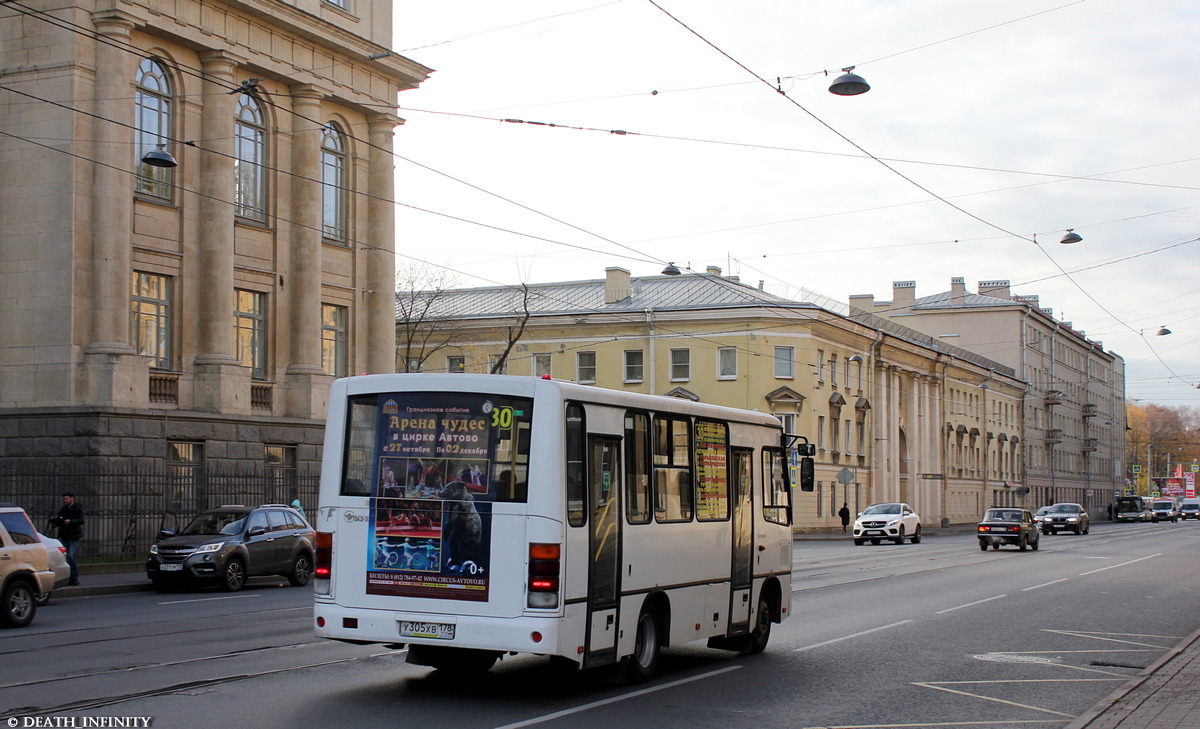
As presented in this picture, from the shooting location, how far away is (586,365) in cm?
6456

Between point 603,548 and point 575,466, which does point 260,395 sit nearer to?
point 603,548

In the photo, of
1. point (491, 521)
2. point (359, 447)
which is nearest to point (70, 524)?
point (359, 447)

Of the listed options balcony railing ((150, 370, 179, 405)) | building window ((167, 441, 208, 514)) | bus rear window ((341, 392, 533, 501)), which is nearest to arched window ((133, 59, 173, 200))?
balcony railing ((150, 370, 179, 405))

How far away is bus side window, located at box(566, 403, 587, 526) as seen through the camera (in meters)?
10.3

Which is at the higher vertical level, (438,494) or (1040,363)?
(1040,363)

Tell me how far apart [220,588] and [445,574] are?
15.6 meters

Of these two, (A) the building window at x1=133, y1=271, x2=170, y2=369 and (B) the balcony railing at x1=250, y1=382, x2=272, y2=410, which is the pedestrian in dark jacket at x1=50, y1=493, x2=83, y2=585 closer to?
(A) the building window at x1=133, y1=271, x2=170, y2=369

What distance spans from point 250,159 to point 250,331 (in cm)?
479

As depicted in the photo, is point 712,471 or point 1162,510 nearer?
point 712,471

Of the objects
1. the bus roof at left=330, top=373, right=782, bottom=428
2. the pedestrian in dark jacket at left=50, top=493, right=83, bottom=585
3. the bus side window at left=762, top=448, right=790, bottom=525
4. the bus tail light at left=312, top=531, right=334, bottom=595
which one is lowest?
the pedestrian in dark jacket at left=50, top=493, right=83, bottom=585

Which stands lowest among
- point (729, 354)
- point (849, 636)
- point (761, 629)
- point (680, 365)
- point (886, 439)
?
point (849, 636)

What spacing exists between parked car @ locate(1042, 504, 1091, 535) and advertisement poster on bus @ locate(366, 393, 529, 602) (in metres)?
62.6

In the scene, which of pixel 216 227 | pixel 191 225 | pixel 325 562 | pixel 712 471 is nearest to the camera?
pixel 325 562

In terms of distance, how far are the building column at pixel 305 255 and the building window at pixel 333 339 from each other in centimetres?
149
